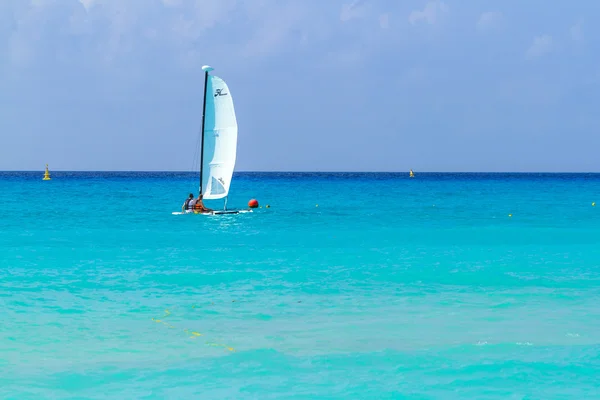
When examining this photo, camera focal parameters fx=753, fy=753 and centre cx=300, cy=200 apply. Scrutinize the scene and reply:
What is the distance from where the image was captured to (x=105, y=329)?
1612 centimetres

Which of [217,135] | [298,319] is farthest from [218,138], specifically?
[298,319]

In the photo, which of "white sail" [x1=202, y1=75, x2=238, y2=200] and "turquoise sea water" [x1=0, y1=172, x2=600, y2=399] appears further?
"white sail" [x1=202, y1=75, x2=238, y2=200]

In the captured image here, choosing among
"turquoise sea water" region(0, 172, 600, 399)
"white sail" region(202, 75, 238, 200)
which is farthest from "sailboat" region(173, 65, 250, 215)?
"turquoise sea water" region(0, 172, 600, 399)

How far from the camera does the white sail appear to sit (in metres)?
48.0

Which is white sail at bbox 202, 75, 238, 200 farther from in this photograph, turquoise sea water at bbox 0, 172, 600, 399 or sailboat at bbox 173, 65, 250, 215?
turquoise sea water at bbox 0, 172, 600, 399

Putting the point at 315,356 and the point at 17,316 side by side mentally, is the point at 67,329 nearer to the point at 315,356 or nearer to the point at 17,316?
the point at 17,316

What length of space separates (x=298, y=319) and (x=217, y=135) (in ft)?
108

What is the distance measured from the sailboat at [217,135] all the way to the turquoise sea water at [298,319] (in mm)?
13609

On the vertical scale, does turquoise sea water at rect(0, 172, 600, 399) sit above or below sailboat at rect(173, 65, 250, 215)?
below

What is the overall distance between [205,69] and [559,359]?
38.2 m

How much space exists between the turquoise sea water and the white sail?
13616mm

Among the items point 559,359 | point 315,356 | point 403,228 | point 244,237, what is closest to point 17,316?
point 315,356

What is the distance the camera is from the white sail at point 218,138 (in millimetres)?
48031

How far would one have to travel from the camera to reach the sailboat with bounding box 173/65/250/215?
48062 mm
